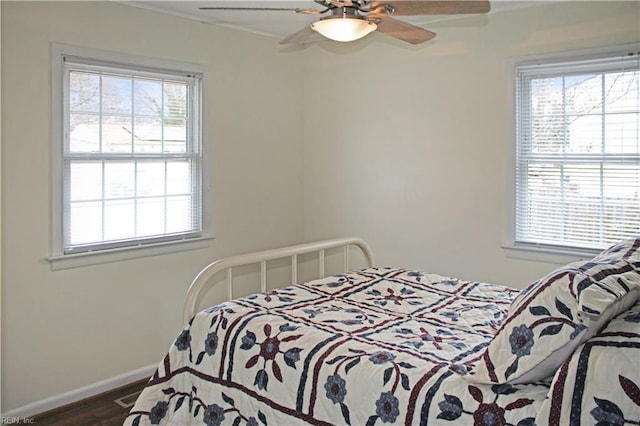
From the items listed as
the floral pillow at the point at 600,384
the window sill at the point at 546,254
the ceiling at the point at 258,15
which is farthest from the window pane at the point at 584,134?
the floral pillow at the point at 600,384

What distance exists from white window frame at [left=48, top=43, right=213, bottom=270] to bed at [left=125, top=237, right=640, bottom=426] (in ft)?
3.50

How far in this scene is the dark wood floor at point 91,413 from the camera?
9.73 ft

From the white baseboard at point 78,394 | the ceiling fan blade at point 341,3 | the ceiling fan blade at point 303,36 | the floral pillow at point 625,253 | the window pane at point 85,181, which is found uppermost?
the ceiling fan blade at point 303,36

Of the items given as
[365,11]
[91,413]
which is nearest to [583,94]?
[365,11]

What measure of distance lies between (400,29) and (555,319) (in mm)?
1455

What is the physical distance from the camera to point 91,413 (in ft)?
10.1

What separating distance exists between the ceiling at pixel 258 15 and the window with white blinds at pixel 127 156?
39 centimetres

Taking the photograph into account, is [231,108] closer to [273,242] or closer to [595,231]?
[273,242]

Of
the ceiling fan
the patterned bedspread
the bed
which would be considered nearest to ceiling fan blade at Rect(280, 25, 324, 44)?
the ceiling fan

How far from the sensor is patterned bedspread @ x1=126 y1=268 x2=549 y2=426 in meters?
1.67

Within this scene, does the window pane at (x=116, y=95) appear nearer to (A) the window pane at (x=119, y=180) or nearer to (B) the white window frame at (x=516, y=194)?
(A) the window pane at (x=119, y=180)

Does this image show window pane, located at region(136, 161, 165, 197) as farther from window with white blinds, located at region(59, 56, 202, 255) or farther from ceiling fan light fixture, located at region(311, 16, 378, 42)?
ceiling fan light fixture, located at region(311, 16, 378, 42)

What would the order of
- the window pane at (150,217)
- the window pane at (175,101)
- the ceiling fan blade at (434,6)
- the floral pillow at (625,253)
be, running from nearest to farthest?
the floral pillow at (625,253)
the ceiling fan blade at (434,6)
the window pane at (150,217)
the window pane at (175,101)

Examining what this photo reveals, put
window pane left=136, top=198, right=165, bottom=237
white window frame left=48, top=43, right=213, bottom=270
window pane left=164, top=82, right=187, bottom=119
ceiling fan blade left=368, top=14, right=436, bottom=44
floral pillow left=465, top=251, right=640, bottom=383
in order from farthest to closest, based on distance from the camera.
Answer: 1. window pane left=164, top=82, right=187, bottom=119
2. window pane left=136, top=198, right=165, bottom=237
3. white window frame left=48, top=43, right=213, bottom=270
4. ceiling fan blade left=368, top=14, right=436, bottom=44
5. floral pillow left=465, top=251, right=640, bottom=383
